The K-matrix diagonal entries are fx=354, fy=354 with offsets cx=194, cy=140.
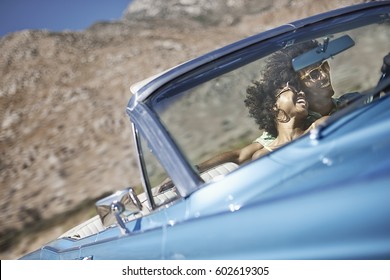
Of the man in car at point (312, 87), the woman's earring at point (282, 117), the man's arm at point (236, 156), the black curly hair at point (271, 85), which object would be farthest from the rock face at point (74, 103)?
the woman's earring at point (282, 117)

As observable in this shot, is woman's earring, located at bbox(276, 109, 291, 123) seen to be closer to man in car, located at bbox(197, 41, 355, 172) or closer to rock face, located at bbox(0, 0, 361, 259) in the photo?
man in car, located at bbox(197, 41, 355, 172)

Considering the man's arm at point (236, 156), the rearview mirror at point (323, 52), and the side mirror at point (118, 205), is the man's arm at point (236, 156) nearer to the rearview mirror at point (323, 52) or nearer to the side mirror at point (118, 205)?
the rearview mirror at point (323, 52)

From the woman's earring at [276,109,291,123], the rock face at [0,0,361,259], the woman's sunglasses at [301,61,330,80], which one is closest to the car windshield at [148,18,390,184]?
the woman's sunglasses at [301,61,330,80]

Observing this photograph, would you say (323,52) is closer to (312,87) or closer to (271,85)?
(312,87)

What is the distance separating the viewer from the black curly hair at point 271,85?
76.8 inches

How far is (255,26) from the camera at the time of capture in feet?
59.7

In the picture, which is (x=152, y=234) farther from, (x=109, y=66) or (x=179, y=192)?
(x=109, y=66)

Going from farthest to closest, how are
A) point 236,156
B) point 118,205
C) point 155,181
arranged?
point 236,156 < point 155,181 < point 118,205

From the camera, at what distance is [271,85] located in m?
2.11

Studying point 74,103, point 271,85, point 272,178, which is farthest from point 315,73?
point 74,103

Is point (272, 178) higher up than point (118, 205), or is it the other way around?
point (118, 205)

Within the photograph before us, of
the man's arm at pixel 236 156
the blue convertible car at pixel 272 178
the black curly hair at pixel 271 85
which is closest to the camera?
the blue convertible car at pixel 272 178

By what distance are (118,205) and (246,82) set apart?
3.81ft

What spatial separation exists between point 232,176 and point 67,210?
13.7ft
